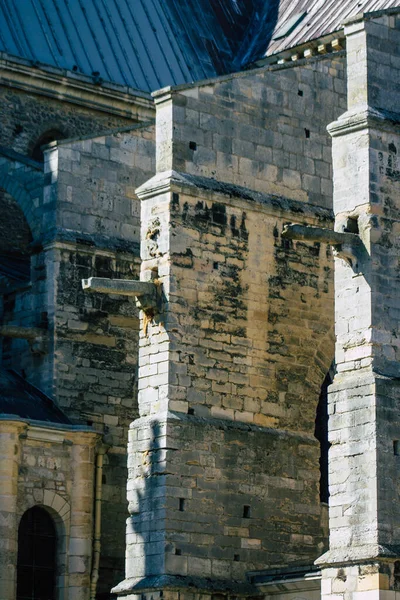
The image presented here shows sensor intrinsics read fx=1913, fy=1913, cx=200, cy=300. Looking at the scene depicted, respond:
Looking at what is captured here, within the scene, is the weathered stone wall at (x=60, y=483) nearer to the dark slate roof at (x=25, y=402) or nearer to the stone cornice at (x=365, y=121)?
the dark slate roof at (x=25, y=402)

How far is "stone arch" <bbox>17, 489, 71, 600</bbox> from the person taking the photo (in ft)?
93.6

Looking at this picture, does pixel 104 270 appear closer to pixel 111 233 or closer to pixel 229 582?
pixel 111 233

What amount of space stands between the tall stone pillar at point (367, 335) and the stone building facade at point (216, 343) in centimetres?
3

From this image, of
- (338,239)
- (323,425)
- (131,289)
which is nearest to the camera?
(338,239)

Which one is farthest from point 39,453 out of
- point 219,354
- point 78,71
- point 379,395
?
point 78,71

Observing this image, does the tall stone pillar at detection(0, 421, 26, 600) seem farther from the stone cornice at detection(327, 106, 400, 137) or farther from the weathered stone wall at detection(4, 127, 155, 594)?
the stone cornice at detection(327, 106, 400, 137)

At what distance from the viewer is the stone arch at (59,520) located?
28.5 metres

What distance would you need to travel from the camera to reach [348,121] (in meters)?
25.2

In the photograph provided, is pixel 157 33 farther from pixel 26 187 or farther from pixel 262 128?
pixel 262 128

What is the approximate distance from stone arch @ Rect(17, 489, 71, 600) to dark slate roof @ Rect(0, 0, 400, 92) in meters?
10.4

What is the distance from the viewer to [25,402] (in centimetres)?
2923

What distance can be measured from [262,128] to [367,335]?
5.85 metres

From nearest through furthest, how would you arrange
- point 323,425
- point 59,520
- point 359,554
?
point 359,554, point 59,520, point 323,425

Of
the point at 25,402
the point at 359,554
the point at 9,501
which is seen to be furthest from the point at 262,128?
the point at 359,554
